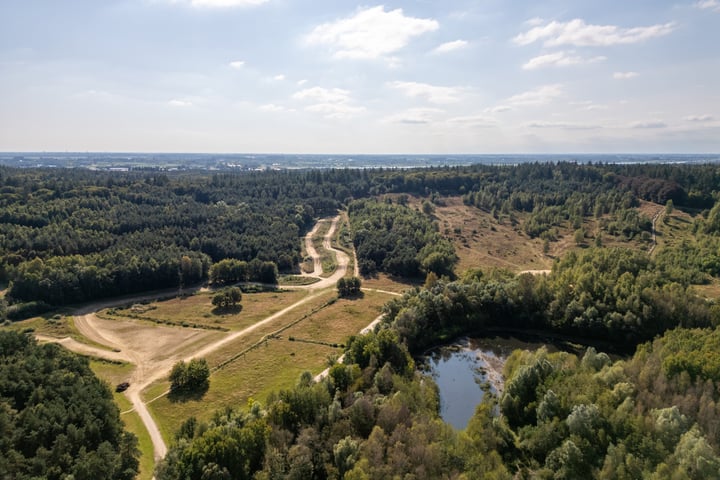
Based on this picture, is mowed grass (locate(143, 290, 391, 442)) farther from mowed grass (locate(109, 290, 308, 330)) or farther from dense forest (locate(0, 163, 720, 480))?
dense forest (locate(0, 163, 720, 480))

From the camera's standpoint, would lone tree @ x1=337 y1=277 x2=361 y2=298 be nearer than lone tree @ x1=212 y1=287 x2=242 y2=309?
No

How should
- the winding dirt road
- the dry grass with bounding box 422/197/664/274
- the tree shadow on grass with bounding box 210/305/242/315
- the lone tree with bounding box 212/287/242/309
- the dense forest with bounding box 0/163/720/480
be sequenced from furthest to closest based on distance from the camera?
the dry grass with bounding box 422/197/664/274
the lone tree with bounding box 212/287/242/309
the tree shadow on grass with bounding box 210/305/242/315
the winding dirt road
the dense forest with bounding box 0/163/720/480

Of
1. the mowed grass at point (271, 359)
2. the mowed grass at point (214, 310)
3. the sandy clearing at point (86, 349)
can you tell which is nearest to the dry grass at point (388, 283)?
the mowed grass at point (271, 359)

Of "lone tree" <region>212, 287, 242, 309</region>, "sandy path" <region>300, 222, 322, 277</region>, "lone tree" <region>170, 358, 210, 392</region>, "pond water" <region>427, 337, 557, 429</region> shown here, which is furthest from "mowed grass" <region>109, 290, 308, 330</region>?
"pond water" <region>427, 337, 557, 429</region>

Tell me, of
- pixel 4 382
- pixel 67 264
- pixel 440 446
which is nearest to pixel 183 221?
pixel 67 264

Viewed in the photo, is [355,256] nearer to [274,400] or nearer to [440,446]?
[274,400]

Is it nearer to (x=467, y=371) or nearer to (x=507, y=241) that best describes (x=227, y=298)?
(x=467, y=371)

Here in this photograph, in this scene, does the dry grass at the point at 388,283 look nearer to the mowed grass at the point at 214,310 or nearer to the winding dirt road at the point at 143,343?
the mowed grass at the point at 214,310
